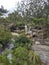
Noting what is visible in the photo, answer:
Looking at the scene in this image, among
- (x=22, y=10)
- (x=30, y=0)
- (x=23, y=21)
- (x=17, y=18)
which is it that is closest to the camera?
(x=30, y=0)

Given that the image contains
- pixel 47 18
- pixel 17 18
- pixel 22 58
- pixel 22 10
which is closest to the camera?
pixel 22 58

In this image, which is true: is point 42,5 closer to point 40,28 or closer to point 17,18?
point 40,28

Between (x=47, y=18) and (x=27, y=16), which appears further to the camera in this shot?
Result: (x=27, y=16)

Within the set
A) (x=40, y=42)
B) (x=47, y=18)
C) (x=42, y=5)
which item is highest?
(x=42, y=5)

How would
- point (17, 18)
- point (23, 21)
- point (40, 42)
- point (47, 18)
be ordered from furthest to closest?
1. point (17, 18)
2. point (23, 21)
3. point (47, 18)
4. point (40, 42)

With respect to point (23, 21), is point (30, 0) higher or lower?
higher

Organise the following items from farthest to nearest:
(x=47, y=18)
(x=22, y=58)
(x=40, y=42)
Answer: (x=47, y=18)
(x=40, y=42)
(x=22, y=58)

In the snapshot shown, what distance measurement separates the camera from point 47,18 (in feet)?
44.8

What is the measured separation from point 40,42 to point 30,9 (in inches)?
197

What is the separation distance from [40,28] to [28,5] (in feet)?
7.87

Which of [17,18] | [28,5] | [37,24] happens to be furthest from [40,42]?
[17,18]

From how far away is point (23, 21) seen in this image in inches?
680

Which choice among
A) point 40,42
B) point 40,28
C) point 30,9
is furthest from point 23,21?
point 40,42

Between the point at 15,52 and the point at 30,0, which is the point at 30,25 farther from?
the point at 15,52
